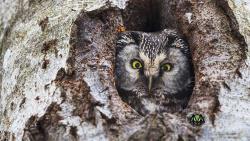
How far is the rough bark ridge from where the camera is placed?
11.0ft

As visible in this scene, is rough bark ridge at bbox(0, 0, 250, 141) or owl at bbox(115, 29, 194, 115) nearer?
rough bark ridge at bbox(0, 0, 250, 141)

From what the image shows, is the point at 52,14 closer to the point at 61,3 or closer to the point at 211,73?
the point at 61,3

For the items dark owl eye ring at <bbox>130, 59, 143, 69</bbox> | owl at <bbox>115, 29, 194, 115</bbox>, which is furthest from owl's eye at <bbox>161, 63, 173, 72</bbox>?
dark owl eye ring at <bbox>130, 59, 143, 69</bbox>

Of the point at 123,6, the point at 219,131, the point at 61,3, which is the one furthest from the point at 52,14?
the point at 219,131

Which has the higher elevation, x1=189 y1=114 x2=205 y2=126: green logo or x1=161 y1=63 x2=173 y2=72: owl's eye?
x1=161 y1=63 x2=173 y2=72: owl's eye

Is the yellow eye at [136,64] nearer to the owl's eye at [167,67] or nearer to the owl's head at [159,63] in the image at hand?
the owl's head at [159,63]

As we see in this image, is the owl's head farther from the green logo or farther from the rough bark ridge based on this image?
the green logo

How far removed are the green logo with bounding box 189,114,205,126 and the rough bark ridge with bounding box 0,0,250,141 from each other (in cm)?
3

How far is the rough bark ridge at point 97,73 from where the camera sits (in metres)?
3.35

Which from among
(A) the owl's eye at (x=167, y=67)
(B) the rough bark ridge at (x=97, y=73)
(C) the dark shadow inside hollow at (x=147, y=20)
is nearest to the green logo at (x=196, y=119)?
(B) the rough bark ridge at (x=97, y=73)

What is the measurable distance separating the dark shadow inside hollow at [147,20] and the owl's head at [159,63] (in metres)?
0.05

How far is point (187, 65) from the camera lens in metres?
4.43

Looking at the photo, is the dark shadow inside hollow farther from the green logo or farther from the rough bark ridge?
the green logo

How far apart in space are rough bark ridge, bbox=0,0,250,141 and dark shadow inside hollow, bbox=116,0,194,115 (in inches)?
1.1
